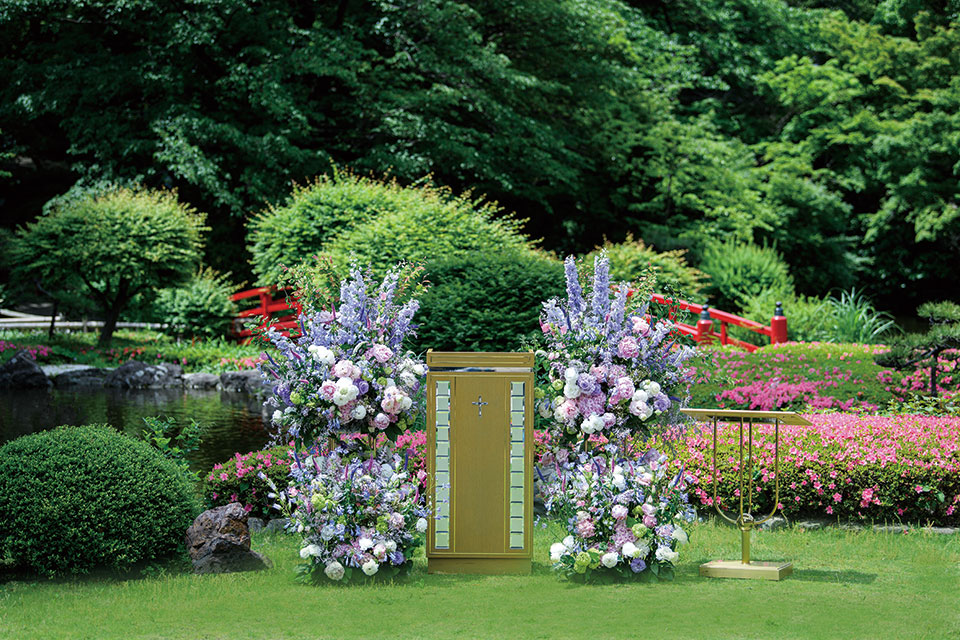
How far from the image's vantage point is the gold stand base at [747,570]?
6.13 metres

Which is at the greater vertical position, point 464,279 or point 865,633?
point 464,279

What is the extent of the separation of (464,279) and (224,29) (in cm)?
1499

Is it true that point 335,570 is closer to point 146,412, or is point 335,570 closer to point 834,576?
point 834,576

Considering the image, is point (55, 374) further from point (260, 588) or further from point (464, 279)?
point (260, 588)

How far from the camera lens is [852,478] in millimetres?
7777

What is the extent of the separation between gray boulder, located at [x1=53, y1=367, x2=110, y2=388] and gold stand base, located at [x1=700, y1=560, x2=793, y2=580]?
12762 millimetres

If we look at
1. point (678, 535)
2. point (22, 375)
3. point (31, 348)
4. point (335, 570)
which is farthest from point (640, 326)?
point (31, 348)

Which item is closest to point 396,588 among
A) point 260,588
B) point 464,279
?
point 260,588

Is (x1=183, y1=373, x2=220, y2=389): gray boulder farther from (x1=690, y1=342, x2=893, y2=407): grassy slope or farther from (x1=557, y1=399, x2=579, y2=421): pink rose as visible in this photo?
(x1=557, y1=399, x2=579, y2=421): pink rose

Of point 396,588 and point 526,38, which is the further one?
point 526,38

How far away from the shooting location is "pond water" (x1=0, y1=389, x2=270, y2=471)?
11.7 meters

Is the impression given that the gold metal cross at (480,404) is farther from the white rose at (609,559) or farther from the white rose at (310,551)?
the white rose at (310,551)

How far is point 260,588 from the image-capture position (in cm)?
605

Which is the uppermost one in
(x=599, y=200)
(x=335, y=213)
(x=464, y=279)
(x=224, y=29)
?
(x=224, y=29)
